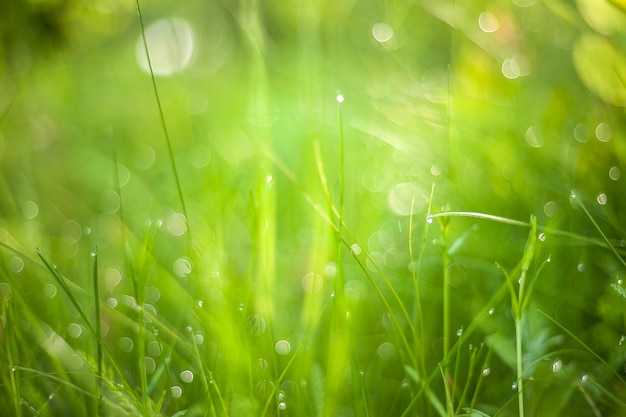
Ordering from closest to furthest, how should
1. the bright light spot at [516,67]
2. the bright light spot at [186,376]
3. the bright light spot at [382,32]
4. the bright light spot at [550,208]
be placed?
the bright light spot at [186,376] < the bright light spot at [550,208] < the bright light spot at [516,67] < the bright light spot at [382,32]

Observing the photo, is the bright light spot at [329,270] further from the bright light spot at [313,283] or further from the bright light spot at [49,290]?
the bright light spot at [49,290]

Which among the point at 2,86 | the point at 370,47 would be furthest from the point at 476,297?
the point at 2,86

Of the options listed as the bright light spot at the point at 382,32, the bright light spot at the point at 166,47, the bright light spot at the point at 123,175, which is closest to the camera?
the bright light spot at the point at 123,175

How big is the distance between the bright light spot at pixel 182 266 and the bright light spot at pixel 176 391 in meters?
0.31

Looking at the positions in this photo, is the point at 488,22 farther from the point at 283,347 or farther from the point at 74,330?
the point at 74,330

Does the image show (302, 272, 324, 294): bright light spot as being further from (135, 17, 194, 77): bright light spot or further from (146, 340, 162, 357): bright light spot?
(135, 17, 194, 77): bright light spot

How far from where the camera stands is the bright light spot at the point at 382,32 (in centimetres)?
153

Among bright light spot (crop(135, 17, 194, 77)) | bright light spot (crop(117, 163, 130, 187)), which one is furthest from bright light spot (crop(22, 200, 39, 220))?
bright light spot (crop(135, 17, 194, 77))

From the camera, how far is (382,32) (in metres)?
1.65

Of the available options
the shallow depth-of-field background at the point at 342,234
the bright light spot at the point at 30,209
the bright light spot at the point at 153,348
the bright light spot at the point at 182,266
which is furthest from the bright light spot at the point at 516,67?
the bright light spot at the point at 30,209

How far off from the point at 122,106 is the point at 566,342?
1430 millimetres

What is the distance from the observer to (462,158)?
0.94 metres

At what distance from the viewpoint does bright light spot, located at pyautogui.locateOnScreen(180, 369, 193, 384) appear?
68 centimetres

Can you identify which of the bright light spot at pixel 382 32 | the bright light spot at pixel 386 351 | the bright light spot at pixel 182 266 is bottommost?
the bright light spot at pixel 182 266
